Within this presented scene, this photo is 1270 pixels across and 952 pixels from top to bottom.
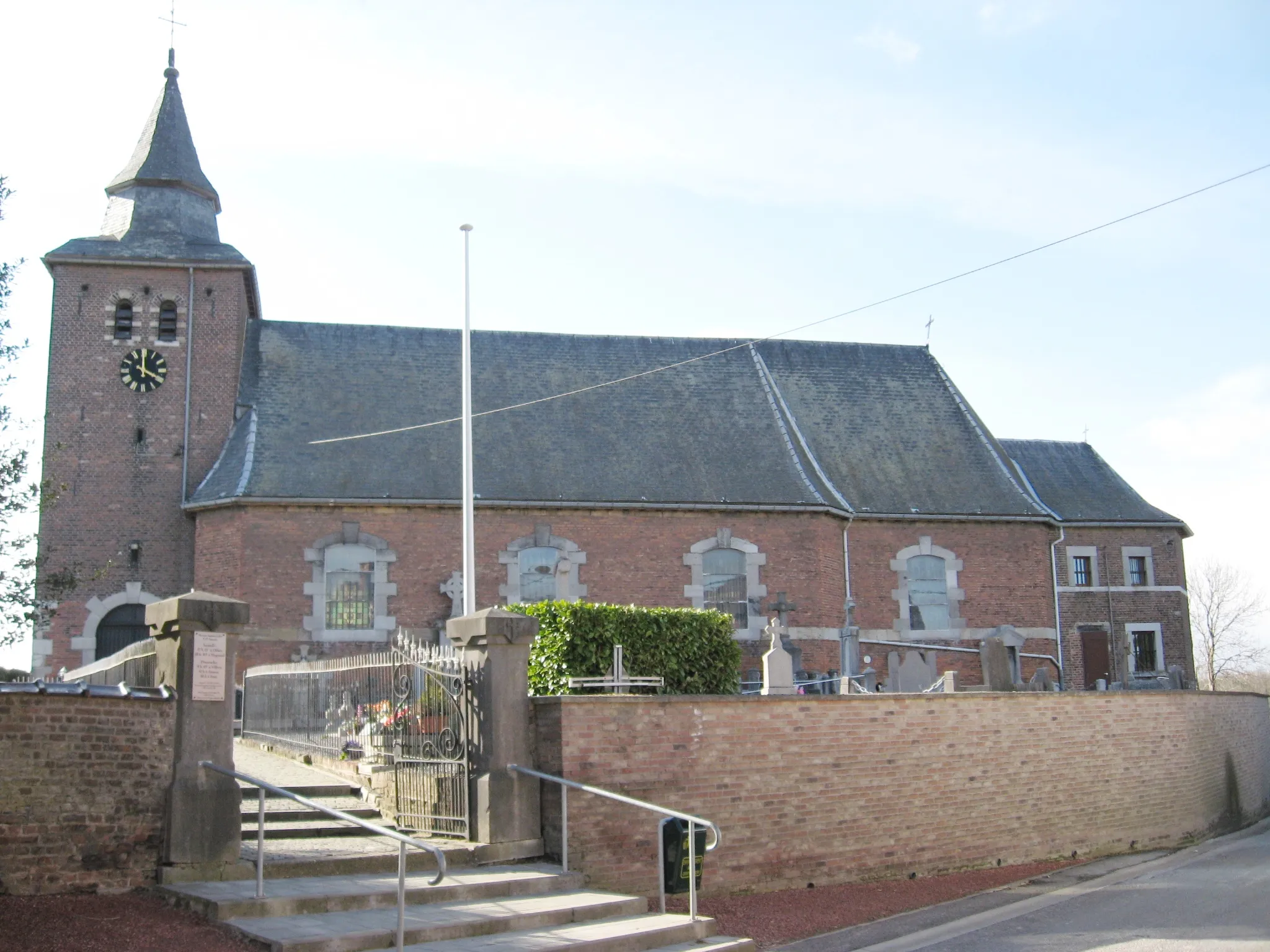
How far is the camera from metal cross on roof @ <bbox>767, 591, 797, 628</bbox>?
26.1 meters

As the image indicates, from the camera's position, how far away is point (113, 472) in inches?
993

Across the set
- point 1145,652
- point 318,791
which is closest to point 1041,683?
point 318,791

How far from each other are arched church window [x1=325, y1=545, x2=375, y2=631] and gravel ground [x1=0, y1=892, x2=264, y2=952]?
48.2ft

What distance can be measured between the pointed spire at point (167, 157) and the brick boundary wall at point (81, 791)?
Answer: 19.4 m

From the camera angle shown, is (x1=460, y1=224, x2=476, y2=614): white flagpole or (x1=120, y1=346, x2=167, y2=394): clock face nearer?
(x1=460, y1=224, x2=476, y2=614): white flagpole

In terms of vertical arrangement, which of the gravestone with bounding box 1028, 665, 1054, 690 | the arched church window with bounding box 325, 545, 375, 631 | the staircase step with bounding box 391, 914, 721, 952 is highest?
the arched church window with bounding box 325, 545, 375, 631

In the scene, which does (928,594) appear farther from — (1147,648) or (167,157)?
(167,157)

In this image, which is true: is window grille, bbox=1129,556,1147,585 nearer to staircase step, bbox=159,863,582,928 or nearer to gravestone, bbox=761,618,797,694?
gravestone, bbox=761,618,797,694

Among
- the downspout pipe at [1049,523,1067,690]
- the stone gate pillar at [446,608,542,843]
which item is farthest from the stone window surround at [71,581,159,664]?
the downspout pipe at [1049,523,1067,690]

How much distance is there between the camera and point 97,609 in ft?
80.6

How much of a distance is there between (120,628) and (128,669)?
33.2 feet

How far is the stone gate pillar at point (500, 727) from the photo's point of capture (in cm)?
1217

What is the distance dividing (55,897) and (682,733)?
6.21 metres

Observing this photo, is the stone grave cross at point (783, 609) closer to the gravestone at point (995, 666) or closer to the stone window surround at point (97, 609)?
the gravestone at point (995, 666)
